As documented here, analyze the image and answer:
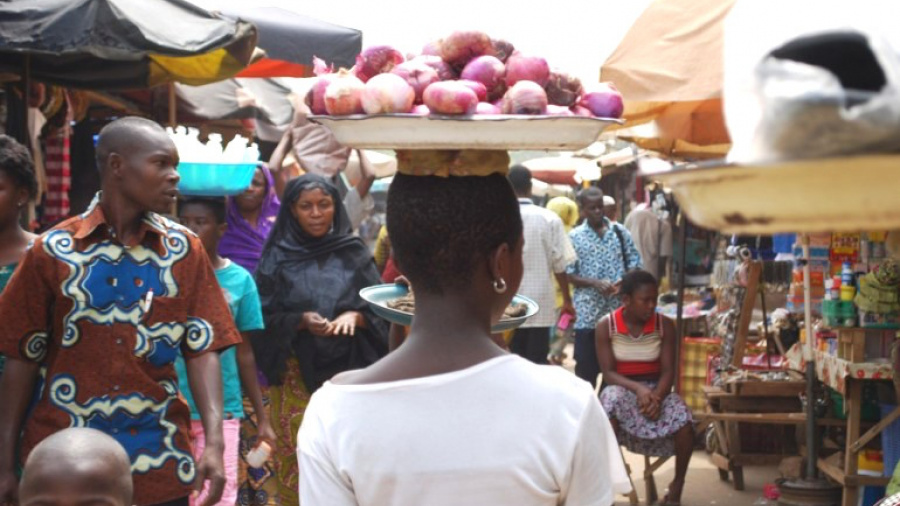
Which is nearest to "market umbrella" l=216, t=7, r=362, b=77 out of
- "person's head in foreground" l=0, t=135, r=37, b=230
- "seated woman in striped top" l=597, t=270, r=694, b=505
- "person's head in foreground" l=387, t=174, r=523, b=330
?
"seated woman in striped top" l=597, t=270, r=694, b=505

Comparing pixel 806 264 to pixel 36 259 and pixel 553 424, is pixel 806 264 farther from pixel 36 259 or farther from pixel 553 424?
pixel 553 424

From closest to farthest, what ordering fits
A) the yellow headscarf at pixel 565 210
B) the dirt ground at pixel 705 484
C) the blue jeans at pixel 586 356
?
the dirt ground at pixel 705 484
the blue jeans at pixel 586 356
the yellow headscarf at pixel 565 210

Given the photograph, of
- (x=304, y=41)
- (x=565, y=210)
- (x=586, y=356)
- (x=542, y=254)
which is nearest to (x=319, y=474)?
(x=304, y=41)

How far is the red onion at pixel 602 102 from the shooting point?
2643 mm

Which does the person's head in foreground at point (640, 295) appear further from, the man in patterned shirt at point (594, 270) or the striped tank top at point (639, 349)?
the man in patterned shirt at point (594, 270)

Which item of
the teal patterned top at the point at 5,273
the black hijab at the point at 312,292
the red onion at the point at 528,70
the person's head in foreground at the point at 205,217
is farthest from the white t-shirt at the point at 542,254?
the red onion at the point at 528,70

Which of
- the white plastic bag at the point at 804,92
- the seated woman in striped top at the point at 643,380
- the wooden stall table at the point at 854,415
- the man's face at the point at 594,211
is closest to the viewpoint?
the white plastic bag at the point at 804,92

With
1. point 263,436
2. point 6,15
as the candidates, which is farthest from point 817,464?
point 6,15

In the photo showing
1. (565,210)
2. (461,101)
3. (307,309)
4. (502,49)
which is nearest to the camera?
(461,101)

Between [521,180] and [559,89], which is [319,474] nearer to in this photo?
[559,89]

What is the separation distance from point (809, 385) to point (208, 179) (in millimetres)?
3711

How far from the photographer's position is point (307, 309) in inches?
239

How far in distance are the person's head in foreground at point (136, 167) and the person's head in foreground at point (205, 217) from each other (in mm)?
1978

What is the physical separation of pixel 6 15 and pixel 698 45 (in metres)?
2.98
